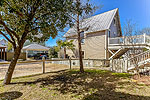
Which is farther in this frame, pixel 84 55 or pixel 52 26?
pixel 84 55

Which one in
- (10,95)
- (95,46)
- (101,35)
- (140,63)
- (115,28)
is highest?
(115,28)

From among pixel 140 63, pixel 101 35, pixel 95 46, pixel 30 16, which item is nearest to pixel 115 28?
pixel 101 35

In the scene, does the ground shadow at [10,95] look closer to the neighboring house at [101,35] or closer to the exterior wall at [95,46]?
the neighboring house at [101,35]

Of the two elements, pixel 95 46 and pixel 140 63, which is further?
pixel 95 46

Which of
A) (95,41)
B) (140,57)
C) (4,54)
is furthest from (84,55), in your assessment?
(4,54)

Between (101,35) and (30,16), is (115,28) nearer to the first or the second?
(101,35)

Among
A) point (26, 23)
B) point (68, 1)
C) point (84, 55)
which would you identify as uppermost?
point (68, 1)

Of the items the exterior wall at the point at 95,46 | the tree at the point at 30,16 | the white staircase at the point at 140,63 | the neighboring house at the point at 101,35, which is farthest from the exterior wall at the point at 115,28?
the tree at the point at 30,16

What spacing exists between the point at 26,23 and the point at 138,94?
5773 mm

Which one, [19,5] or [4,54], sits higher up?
Answer: [19,5]

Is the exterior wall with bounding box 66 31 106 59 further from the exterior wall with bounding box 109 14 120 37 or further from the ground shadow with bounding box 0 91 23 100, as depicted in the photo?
the ground shadow with bounding box 0 91 23 100

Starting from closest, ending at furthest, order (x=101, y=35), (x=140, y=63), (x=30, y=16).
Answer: (x=30, y=16) → (x=140, y=63) → (x=101, y=35)

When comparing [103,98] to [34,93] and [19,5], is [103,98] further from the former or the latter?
[19,5]

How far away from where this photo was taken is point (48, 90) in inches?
160
